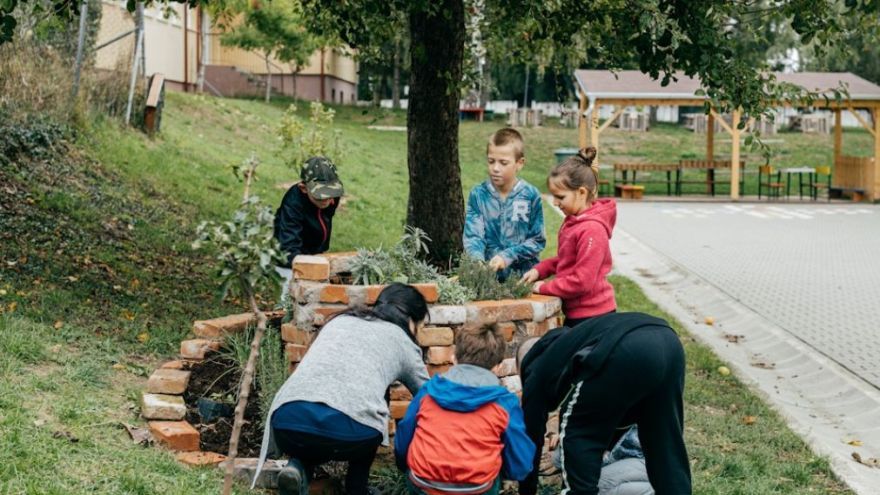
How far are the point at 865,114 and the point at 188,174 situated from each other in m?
66.8

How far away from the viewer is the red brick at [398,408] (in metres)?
5.80

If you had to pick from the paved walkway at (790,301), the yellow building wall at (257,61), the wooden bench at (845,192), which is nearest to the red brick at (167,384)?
the paved walkway at (790,301)

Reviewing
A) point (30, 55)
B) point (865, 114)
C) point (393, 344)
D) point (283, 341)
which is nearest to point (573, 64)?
point (30, 55)

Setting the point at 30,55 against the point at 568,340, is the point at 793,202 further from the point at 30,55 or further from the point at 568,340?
Result: the point at 568,340

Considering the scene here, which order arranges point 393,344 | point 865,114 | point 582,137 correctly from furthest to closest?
point 865,114 < point 582,137 < point 393,344

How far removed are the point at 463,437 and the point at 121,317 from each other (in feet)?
13.3

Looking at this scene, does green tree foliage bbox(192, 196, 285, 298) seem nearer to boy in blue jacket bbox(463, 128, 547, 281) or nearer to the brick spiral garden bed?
the brick spiral garden bed

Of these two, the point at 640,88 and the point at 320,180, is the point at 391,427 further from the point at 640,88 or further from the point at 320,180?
the point at 640,88

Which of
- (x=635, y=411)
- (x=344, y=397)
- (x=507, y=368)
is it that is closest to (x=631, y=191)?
(x=507, y=368)

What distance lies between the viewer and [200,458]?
216 inches

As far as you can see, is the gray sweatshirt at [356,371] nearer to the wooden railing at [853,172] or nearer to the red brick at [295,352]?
the red brick at [295,352]

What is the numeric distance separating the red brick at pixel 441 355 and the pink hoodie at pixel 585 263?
0.63 meters

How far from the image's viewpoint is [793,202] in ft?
98.0

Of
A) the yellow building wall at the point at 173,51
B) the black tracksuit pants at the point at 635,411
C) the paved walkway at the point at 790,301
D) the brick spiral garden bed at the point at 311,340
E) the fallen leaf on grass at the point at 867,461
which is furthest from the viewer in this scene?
the yellow building wall at the point at 173,51
